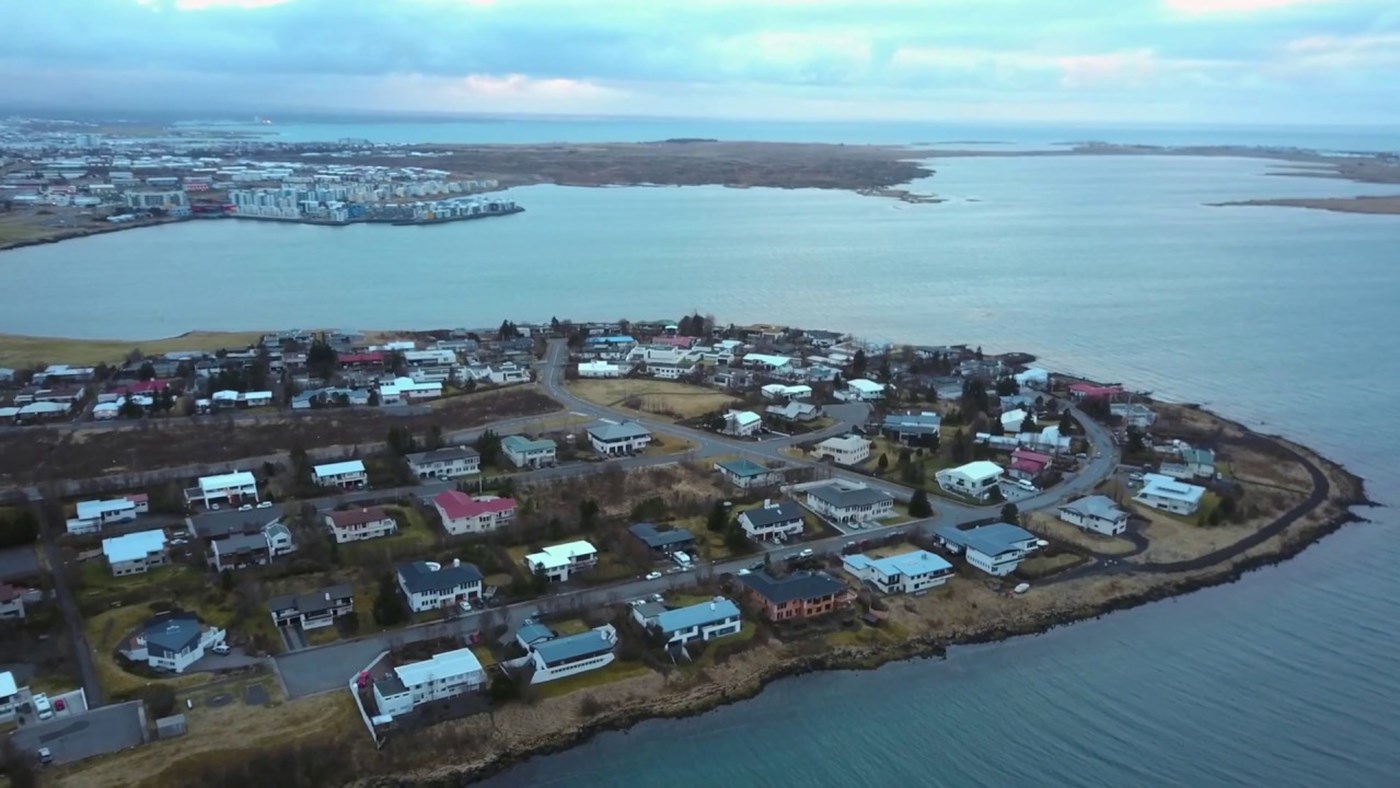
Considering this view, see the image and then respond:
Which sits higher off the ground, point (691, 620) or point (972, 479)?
point (972, 479)

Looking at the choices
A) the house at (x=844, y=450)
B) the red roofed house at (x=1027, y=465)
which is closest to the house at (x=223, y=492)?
the house at (x=844, y=450)

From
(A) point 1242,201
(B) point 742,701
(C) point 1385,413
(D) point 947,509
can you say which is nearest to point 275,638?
(B) point 742,701

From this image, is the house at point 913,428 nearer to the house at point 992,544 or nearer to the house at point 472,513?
the house at point 992,544

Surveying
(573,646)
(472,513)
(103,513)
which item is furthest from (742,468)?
(103,513)

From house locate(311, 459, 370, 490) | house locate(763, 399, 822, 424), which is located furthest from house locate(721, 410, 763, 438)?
house locate(311, 459, 370, 490)

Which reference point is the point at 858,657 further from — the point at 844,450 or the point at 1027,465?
the point at 1027,465

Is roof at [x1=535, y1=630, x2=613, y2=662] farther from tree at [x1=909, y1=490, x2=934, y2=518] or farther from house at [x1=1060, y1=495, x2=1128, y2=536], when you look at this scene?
house at [x1=1060, y1=495, x2=1128, y2=536]
